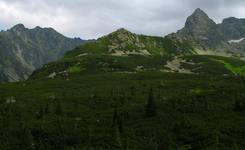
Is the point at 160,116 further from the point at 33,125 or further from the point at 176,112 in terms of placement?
the point at 33,125

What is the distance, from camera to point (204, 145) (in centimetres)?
8662

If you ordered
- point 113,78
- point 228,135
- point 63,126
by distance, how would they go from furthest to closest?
point 113,78 < point 63,126 < point 228,135

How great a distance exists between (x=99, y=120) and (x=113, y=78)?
83.7m

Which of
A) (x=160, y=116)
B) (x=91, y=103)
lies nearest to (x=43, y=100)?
(x=91, y=103)

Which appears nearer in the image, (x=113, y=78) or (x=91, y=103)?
(x=91, y=103)

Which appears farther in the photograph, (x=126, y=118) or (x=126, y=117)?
(x=126, y=117)

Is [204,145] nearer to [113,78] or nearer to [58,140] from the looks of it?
[58,140]

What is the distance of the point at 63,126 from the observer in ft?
329

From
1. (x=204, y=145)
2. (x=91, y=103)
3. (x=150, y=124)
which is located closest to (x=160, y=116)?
(x=150, y=124)

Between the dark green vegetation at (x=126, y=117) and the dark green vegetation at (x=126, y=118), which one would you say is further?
the dark green vegetation at (x=126, y=117)

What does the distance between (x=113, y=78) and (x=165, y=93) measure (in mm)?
49891

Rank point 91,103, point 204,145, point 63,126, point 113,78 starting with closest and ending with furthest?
point 204,145, point 63,126, point 91,103, point 113,78

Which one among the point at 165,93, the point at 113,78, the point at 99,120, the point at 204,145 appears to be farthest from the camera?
the point at 113,78

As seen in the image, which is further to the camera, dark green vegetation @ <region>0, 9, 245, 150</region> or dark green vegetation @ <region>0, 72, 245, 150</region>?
dark green vegetation @ <region>0, 72, 245, 150</region>
